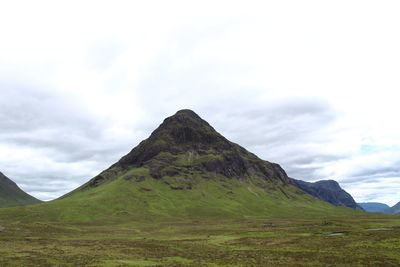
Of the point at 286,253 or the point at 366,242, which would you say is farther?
the point at 366,242

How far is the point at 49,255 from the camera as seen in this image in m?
59.1

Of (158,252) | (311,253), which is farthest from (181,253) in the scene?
(311,253)

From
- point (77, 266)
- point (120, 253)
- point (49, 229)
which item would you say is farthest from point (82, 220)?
point (77, 266)

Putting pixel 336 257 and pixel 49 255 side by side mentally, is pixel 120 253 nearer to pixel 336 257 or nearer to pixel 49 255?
pixel 49 255

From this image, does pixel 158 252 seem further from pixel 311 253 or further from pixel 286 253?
pixel 311 253

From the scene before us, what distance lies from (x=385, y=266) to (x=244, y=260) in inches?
808

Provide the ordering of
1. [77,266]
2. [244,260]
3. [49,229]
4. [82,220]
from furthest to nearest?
1. [82,220]
2. [49,229]
3. [244,260]
4. [77,266]

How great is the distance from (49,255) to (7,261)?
928 centimetres

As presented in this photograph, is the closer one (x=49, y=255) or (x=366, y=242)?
(x=49, y=255)

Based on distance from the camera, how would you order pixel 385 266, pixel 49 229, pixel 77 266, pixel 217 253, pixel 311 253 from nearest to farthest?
pixel 385 266, pixel 77 266, pixel 311 253, pixel 217 253, pixel 49 229

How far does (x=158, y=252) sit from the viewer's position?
64.8 meters

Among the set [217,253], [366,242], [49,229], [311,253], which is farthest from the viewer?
[49,229]

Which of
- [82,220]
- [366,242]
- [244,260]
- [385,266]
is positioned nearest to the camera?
[385,266]

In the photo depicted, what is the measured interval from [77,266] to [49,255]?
14962mm
